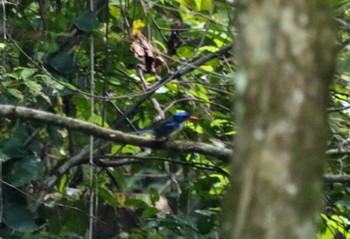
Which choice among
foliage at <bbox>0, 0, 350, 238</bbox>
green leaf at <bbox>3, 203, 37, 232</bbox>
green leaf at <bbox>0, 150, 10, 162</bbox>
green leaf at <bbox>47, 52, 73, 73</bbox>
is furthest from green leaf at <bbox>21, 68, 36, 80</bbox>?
green leaf at <bbox>3, 203, 37, 232</bbox>

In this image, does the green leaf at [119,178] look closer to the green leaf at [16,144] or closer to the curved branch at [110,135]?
the green leaf at [16,144]

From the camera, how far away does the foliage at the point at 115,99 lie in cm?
500

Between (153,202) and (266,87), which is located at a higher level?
(266,87)

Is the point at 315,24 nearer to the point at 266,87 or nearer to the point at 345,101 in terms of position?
the point at 266,87

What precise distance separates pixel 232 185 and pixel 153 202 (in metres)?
3.38

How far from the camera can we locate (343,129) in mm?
5266

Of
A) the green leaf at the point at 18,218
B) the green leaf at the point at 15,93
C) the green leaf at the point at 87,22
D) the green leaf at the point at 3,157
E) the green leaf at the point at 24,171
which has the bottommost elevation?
the green leaf at the point at 18,218

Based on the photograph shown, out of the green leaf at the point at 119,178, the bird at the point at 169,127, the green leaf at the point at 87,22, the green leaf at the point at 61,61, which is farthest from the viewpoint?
the green leaf at the point at 119,178

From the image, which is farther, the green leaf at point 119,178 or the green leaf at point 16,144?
the green leaf at point 119,178

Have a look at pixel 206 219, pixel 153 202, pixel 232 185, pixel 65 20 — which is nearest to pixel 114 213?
pixel 153 202

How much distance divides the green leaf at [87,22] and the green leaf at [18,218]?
3.57 ft

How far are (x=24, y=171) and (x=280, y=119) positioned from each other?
3048mm

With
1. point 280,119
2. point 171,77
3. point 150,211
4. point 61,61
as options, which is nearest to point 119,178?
point 150,211

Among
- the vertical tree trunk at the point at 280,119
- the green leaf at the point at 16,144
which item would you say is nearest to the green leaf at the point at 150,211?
the green leaf at the point at 16,144
